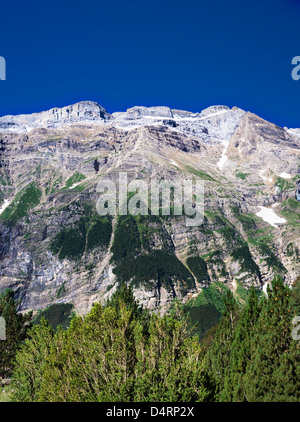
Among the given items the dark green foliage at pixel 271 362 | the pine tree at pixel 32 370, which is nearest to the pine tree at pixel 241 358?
the dark green foliage at pixel 271 362

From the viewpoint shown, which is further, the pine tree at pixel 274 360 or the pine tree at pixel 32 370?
the pine tree at pixel 32 370

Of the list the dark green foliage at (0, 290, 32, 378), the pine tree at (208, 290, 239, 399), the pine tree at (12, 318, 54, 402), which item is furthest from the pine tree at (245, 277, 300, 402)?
the dark green foliage at (0, 290, 32, 378)

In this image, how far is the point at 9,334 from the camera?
60.6m

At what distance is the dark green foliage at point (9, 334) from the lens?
57.2 m

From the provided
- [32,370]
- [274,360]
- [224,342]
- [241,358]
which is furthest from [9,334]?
[274,360]

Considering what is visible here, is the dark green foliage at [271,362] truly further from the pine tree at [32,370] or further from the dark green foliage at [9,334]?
the dark green foliage at [9,334]

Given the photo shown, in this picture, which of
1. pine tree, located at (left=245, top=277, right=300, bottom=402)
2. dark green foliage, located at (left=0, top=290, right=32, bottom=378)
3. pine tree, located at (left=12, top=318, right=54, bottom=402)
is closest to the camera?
pine tree, located at (left=245, top=277, right=300, bottom=402)

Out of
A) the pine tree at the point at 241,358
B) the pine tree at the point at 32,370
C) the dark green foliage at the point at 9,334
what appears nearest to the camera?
the pine tree at the point at 241,358

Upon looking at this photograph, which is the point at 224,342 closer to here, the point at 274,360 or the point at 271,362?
the point at 271,362

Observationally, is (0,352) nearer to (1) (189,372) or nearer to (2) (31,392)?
(2) (31,392)

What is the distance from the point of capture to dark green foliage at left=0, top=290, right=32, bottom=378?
57.2 metres

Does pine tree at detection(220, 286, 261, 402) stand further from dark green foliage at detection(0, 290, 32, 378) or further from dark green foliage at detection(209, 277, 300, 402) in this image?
dark green foliage at detection(0, 290, 32, 378)

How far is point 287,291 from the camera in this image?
3155 centimetres
